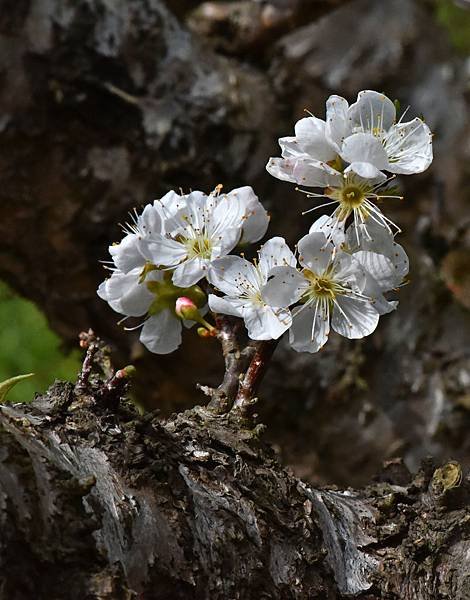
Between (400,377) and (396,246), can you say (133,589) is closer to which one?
Result: (396,246)

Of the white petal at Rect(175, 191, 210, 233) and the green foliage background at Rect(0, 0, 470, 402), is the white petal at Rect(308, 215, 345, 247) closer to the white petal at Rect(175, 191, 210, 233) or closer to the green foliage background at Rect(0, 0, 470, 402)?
the white petal at Rect(175, 191, 210, 233)

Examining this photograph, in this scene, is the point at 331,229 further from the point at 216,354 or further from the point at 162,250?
the point at 216,354

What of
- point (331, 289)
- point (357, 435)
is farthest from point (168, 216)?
point (357, 435)

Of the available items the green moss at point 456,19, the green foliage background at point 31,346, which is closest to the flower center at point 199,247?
the green foliage background at point 31,346

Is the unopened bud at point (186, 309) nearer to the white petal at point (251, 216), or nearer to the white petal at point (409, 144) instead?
the white petal at point (251, 216)

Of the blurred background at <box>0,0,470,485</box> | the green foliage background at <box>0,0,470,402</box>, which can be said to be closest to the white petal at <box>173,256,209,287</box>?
the blurred background at <box>0,0,470,485</box>

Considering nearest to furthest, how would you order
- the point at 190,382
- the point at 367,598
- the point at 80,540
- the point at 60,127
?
the point at 80,540, the point at 367,598, the point at 60,127, the point at 190,382
